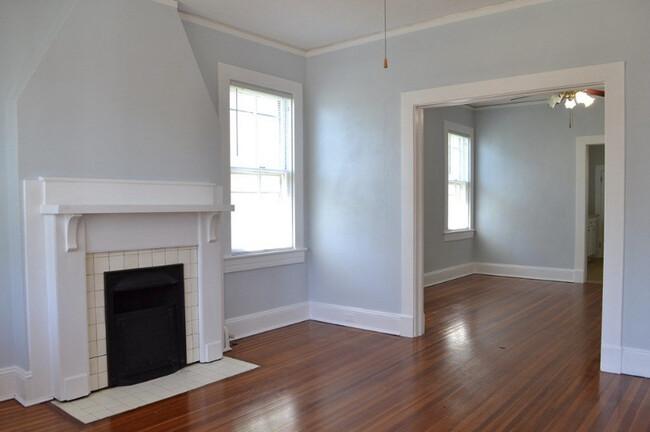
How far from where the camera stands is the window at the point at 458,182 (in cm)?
786

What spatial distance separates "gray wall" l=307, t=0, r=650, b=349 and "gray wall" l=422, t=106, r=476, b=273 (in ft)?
8.02

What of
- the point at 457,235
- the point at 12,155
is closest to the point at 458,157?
the point at 457,235

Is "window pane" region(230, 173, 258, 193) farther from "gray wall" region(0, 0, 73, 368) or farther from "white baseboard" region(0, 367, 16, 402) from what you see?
"white baseboard" region(0, 367, 16, 402)

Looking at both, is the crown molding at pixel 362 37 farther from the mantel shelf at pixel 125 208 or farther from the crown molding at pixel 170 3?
the mantel shelf at pixel 125 208

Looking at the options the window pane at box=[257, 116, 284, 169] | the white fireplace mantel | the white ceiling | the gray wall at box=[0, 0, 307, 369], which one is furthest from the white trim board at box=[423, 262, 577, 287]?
the white fireplace mantel

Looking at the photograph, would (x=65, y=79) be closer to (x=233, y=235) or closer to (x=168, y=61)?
(x=168, y=61)

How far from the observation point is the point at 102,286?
11.3 feet

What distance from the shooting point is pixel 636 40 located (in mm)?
3582

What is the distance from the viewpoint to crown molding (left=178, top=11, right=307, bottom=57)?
14.1ft

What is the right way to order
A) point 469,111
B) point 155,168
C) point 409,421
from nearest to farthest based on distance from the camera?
point 409,421 < point 155,168 < point 469,111

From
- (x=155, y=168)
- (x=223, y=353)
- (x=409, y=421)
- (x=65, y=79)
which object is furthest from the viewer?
(x=223, y=353)

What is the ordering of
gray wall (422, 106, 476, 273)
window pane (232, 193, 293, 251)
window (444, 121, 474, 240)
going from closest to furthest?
1. window pane (232, 193, 293, 251)
2. gray wall (422, 106, 476, 273)
3. window (444, 121, 474, 240)

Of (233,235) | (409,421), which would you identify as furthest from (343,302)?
(409,421)

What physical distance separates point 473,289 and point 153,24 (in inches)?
209
